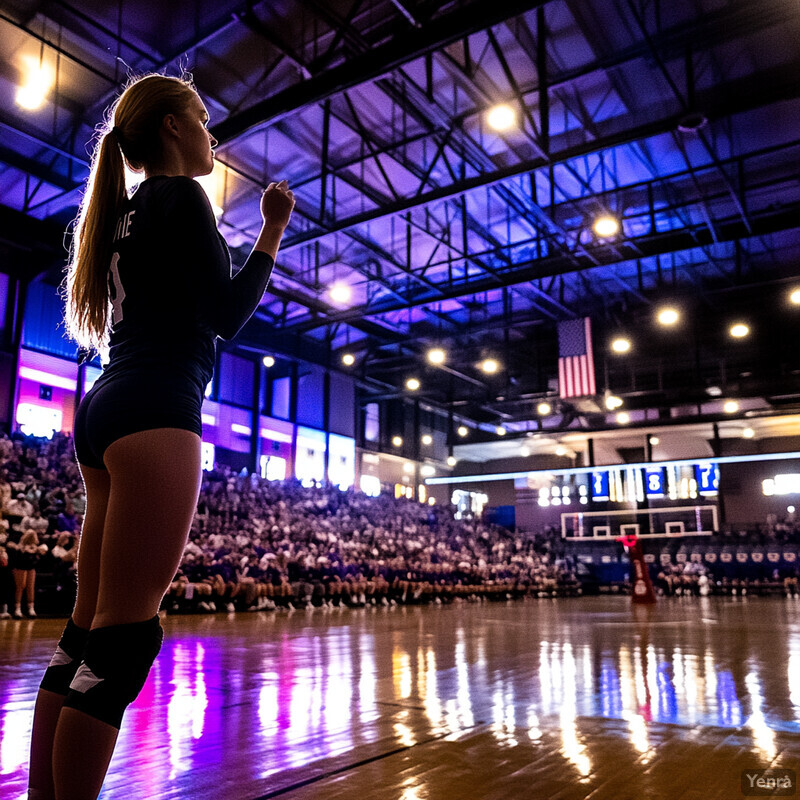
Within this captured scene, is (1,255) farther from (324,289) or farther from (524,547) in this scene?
(524,547)

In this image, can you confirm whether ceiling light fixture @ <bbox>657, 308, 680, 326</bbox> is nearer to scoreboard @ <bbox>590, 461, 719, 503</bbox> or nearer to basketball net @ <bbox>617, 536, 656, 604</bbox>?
basketball net @ <bbox>617, 536, 656, 604</bbox>

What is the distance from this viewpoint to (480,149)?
12.1m

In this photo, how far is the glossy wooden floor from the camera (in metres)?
1.97

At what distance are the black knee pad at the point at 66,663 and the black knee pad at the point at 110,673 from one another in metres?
0.21

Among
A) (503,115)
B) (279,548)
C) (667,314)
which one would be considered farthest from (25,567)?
(667,314)

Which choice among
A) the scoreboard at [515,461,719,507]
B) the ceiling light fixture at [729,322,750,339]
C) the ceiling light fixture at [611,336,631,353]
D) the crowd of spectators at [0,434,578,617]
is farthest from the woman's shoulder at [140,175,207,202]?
the scoreboard at [515,461,719,507]

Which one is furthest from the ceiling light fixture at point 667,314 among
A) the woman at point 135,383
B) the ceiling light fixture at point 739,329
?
the woman at point 135,383

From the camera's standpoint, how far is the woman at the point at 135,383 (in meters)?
1.18

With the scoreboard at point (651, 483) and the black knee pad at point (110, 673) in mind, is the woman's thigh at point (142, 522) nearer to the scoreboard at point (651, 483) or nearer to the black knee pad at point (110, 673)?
the black knee pad at point (110, 673)

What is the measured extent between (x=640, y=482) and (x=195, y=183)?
2811 cm

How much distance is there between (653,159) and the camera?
520 inches

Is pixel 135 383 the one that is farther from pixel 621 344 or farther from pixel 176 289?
pixel 621 344

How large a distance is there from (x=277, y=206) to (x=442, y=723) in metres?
2.16

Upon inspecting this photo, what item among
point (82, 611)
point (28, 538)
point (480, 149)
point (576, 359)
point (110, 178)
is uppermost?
point (480, 149)
